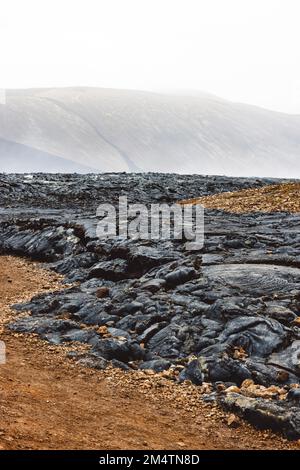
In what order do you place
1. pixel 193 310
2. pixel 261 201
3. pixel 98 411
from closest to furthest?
pixel 98 411 < pixel 193 310 < pixel 261 201

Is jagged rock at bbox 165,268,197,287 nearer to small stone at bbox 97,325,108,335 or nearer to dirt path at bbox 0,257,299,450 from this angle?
small stone at bbox 97,325,108,335

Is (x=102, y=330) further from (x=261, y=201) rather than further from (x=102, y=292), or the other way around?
(x=261, y=201)

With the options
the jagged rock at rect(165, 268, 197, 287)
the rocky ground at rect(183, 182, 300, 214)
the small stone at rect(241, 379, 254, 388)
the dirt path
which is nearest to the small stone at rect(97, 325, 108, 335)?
the dirt path

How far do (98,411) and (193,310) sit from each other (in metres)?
4.04

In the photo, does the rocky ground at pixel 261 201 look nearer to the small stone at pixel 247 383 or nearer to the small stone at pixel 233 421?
the small stone at pixel 247 383

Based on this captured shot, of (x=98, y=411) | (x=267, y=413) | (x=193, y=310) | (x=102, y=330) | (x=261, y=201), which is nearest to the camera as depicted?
(x=267, y=413)

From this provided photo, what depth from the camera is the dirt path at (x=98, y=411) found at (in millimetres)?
6215

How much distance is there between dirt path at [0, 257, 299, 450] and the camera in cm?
621

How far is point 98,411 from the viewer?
7.35 m

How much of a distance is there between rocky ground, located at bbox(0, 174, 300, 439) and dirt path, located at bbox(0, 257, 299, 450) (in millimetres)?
362

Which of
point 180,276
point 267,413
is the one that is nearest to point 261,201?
point 180,276

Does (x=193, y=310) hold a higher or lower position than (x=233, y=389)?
higher

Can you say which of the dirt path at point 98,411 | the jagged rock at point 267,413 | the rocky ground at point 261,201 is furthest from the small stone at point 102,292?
the rocky ground at point 261,201

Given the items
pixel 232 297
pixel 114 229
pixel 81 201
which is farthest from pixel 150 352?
pixel 81 201
